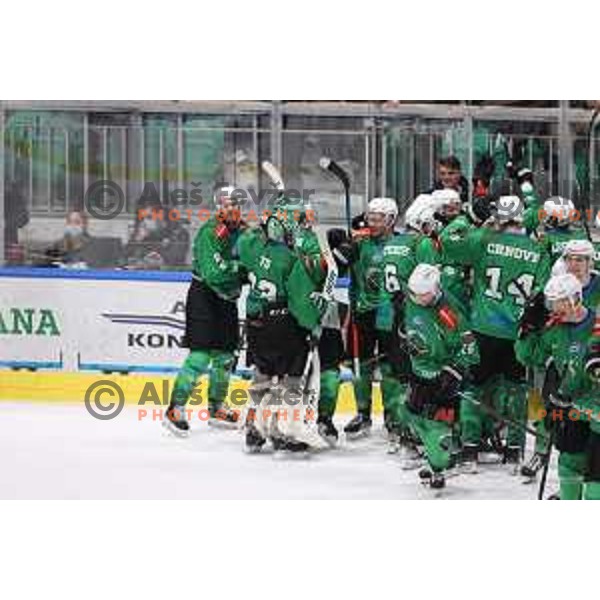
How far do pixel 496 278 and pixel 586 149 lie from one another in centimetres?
45

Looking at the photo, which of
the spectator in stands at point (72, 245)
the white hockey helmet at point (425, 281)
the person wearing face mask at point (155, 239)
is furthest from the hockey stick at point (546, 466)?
the spectator in stands at point (72, 245)

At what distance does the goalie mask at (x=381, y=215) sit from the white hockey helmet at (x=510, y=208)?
297mm

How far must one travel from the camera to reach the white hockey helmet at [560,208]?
5375mm

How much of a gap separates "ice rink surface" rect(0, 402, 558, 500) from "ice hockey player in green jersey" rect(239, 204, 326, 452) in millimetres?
93

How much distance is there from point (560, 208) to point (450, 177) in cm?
32

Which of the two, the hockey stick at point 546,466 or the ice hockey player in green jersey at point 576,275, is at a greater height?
the ice hockey player in green jersey at point 576,275

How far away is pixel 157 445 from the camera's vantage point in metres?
5.31

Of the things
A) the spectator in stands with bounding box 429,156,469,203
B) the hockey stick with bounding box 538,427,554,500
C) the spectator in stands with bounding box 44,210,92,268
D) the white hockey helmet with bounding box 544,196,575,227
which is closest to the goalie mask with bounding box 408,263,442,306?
the spectator in stands with bounding box 429,156,469,203

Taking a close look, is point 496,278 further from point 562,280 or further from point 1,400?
point 1,400

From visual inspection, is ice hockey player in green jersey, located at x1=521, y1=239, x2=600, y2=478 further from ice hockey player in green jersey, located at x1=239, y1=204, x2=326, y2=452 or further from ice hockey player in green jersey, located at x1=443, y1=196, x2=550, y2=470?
ice hockey player in green jersey, located at x1=239, y1=204, x2=326, y2=452

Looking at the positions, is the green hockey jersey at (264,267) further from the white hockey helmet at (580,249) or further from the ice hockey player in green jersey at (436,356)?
the white hockey helmet at (580,249)

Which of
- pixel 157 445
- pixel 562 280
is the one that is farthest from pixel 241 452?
pixel 562 280

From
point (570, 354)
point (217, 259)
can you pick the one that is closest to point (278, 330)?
point (217, 259)

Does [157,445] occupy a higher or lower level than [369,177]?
lower
